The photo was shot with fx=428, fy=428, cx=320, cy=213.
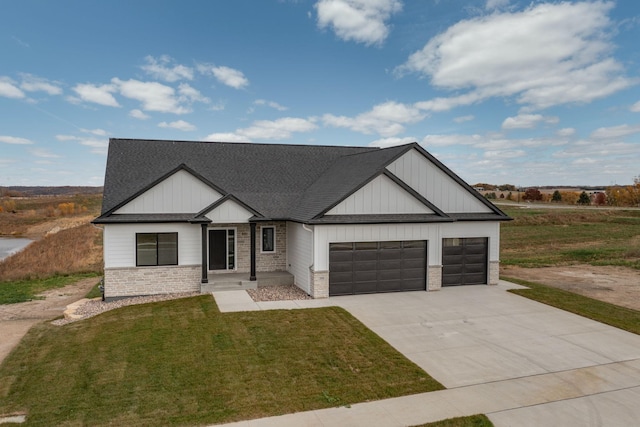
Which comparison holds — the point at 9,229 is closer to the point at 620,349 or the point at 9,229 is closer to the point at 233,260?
the point at 233,260

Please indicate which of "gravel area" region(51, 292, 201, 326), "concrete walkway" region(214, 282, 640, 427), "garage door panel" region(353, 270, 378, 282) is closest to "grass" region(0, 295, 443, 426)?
"concrete walkway" region(214, 282, 640, 427)

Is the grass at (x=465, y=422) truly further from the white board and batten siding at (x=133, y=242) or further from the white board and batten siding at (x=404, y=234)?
the white board and batten siding at (x=133, y=242)

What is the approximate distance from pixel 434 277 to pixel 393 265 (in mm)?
1881

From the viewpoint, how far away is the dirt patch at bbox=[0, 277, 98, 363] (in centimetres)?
1263

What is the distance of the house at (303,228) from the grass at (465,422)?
354 inches

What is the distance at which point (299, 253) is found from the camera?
1809 centimetres

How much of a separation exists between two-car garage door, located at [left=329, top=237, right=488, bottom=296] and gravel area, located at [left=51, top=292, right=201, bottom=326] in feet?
19.8

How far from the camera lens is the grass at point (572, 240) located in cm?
2831

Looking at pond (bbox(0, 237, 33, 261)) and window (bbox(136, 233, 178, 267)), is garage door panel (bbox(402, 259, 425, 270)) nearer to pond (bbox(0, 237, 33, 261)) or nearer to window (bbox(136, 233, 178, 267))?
window (bbox(136, 233, 178, 267))

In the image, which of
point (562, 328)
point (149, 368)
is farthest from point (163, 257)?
point (562, 328)

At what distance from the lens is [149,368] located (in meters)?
9.97

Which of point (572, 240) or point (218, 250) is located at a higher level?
point (218, 250)

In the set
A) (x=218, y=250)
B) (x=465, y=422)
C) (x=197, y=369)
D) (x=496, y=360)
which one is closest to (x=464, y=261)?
(x=496, y=360)

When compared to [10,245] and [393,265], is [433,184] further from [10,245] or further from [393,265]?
[10,245]
